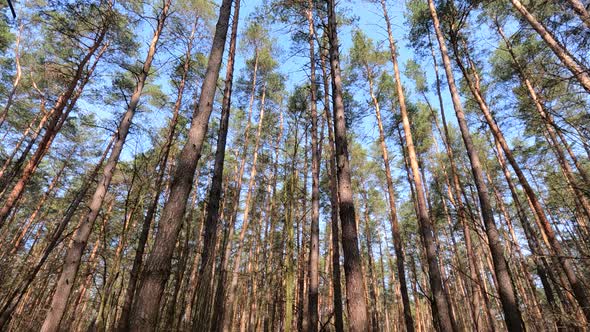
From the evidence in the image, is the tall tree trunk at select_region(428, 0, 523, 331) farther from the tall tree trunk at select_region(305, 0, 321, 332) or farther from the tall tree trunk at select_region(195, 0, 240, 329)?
the tall tree trunk at select_region(195, 0, 240, 329)

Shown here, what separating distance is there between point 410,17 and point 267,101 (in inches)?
333

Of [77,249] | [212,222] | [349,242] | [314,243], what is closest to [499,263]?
[349,242]

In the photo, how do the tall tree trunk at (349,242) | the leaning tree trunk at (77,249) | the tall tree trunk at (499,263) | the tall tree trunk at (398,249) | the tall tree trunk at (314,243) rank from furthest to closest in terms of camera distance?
1. the tall tree trunk at (398,249)
2. the tall tree trunk at (314,243)
3. the leaning tree trunk at (77,249)
4. the tall tree trunk at (499,263)
5. the tall tree trunk at (349,242)

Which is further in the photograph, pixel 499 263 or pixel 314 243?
pixel 314 243

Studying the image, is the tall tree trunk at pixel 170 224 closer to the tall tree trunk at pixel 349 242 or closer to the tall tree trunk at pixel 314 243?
the tall tree trunk at pixel 349 242

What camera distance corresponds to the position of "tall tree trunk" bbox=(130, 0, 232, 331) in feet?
8.06

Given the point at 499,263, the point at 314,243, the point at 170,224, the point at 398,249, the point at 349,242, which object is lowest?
the point at 170,224

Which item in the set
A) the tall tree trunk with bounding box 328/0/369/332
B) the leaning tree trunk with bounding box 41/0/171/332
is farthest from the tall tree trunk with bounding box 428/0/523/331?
the leaning tree trunk with bounding box 41/0/171/332

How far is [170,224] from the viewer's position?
293 cm

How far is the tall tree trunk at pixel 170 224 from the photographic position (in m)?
2.46

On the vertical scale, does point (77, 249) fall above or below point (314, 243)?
below

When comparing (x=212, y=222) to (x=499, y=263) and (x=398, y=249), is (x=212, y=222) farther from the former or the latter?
(x=398, y=249)

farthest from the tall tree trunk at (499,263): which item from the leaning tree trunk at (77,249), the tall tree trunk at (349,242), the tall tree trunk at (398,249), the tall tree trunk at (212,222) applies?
the leaning tree trunk at (77,249)

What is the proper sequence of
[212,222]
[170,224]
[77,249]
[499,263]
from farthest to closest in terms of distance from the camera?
1. [77,249]
2. [499,263]
3. [212,222]
4. [170,224]
